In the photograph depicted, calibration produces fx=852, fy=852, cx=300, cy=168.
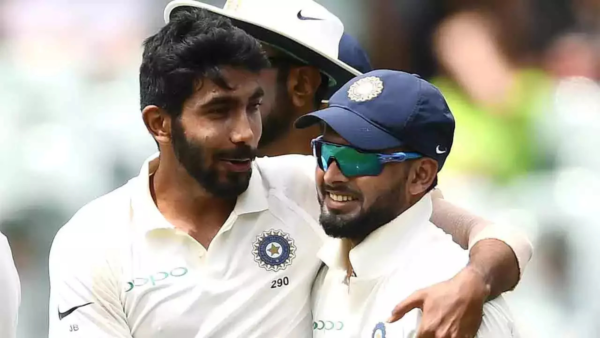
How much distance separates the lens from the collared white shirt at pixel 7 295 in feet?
4.86

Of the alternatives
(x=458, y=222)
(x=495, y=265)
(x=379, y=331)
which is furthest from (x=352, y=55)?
(x=379, y=331)

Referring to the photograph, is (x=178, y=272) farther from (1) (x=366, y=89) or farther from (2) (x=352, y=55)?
(2) (x=352, y=55)

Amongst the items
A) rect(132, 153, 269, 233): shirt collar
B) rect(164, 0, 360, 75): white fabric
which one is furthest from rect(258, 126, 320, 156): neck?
rect(132, 153, 269, 233): shirt collar

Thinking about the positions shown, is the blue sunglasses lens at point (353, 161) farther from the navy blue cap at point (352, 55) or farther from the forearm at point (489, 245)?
the navy blue cap at point (352, 55)

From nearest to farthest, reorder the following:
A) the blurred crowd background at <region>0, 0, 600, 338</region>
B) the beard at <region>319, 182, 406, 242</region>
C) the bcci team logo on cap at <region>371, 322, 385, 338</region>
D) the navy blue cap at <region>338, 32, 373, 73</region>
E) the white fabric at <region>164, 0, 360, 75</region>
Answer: the bcci team logo on cap at <region>371, 322, 385, 338</region>, the beard at <region>319, 182, 406, 242</region>, the white fabric at <region>164, 0, 360, 75</region>, the navy blue cap at <region>338, 32, 373, 73</region>, the blurred crowd background at <region>0, 0, 600, 338</region>

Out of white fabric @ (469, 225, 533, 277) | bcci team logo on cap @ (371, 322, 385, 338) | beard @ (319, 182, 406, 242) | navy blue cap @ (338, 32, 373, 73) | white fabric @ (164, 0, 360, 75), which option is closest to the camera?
bcci team logo on cap @ (371, 322, 385, 338)

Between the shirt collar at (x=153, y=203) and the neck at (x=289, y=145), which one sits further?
the neck at (x=289, y=145)

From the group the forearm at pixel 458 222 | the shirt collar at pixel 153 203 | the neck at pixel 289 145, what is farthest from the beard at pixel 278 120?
the forearm at pixel 458 222

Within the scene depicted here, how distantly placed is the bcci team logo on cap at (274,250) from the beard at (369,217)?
0.14m

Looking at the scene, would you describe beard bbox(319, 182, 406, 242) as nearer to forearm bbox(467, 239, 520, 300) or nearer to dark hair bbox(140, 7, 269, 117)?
forearm bbox(467, 239, 520, 300)

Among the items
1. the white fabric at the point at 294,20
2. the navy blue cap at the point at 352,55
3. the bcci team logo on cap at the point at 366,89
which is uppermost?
the bcci team logo on cap at the point at 366,89

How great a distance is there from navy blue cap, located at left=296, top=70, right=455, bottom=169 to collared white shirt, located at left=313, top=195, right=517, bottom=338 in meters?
0.11

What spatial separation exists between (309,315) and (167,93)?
0.49m

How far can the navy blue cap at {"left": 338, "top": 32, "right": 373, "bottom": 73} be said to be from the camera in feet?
7.13
